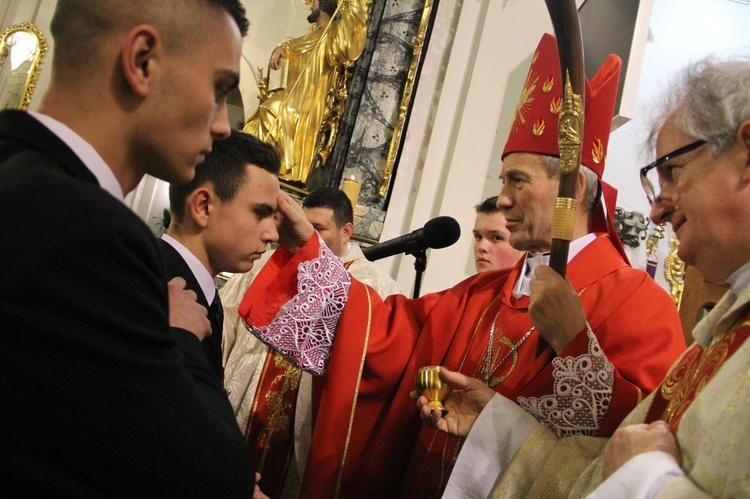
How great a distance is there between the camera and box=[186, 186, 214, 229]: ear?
7.96 feet

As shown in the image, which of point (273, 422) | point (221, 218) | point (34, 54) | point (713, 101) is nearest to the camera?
point (713, 101)

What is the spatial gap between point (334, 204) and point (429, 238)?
1.89 metres

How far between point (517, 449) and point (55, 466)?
1234 millimetres

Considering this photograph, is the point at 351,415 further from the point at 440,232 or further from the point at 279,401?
the point at 279,401

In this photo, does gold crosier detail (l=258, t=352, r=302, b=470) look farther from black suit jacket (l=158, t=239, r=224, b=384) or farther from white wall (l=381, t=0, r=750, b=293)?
white wall (l=381, t=0, r=750, b=293)

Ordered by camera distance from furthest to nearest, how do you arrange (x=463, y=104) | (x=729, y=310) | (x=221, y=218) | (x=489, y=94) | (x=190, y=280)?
(x=463, y=104) → (x=489, y=94) → (x=221, y=218) → (x=190, y=280) → (x=729, y=310)

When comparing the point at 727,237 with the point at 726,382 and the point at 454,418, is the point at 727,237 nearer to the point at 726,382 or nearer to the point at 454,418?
the point at 726,382

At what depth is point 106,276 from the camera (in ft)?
3.47

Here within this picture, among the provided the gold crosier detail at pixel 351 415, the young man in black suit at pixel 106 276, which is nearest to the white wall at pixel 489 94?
the gold crosier detail at pixel 351 415

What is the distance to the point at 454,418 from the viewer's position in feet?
6.57

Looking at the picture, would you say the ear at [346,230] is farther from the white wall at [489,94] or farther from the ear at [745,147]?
the ear at [745,147]

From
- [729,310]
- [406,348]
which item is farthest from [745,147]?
[406,348]

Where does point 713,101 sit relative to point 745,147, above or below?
above

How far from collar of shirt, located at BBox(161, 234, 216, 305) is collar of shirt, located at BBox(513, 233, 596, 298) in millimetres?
1084
